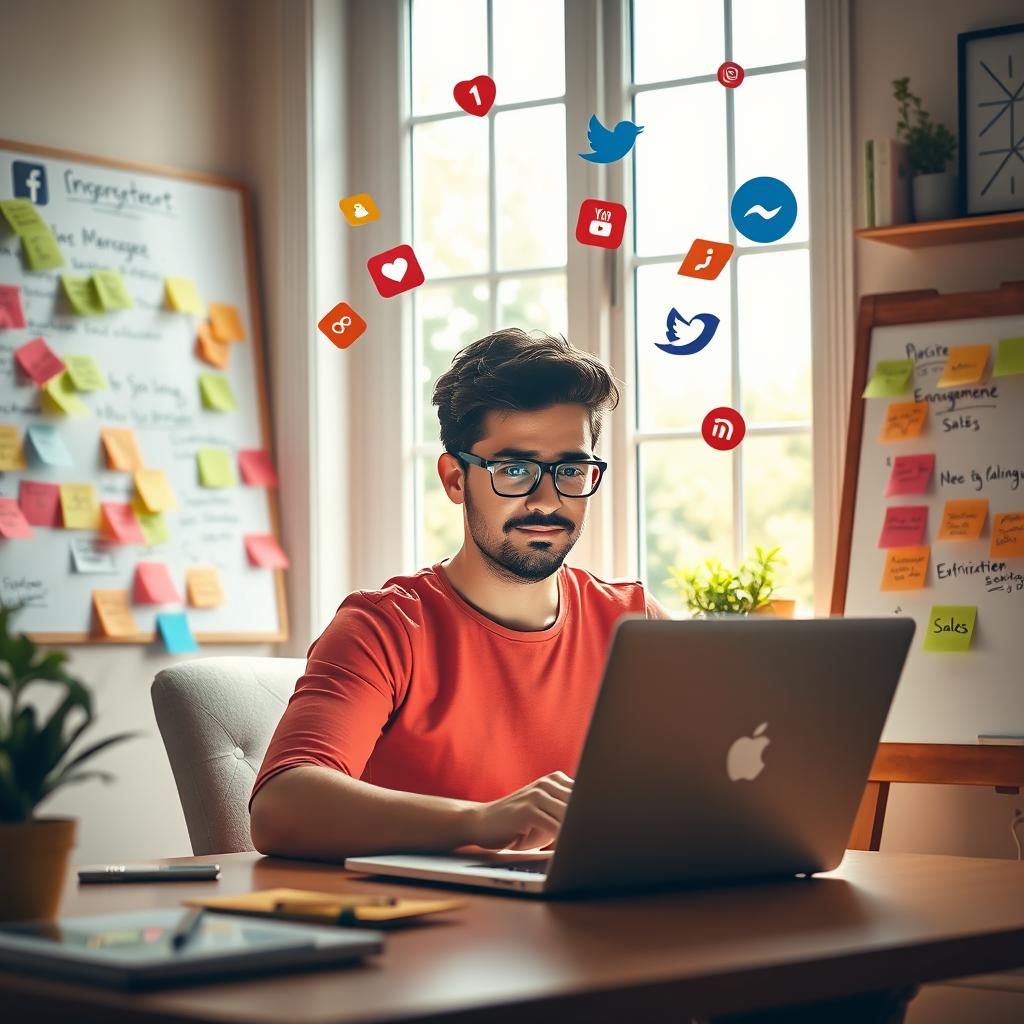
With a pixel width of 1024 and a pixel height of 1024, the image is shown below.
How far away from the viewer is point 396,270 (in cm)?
384

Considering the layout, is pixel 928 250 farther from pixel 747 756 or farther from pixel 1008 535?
pixel 747 756

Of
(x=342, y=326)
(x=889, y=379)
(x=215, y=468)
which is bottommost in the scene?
(x=215, y=468)

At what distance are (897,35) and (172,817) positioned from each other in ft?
7.62

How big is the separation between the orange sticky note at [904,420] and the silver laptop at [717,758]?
1.62m

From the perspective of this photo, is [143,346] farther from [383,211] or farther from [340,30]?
[340,30]

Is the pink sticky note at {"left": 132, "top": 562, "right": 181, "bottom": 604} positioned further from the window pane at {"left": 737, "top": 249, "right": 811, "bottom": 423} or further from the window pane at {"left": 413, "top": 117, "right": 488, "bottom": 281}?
the window pane at {"left": 737, "top": 249, "right": 811, "bottom": 423}

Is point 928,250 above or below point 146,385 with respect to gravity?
above

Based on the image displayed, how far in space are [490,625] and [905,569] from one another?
47.1 inches

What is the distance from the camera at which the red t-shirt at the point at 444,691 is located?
6.33ft

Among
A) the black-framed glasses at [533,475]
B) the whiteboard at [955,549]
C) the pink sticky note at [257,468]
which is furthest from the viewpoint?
the pink sticky note at [257,468]

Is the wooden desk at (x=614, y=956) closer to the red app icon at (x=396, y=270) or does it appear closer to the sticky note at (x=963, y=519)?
the sticky note at (x=963, y=519)

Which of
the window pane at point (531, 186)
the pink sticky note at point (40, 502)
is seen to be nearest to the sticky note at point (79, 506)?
→ the pink sticky note at point (40, 502)

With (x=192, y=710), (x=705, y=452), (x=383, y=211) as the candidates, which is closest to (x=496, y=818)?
(x=192, y=710)

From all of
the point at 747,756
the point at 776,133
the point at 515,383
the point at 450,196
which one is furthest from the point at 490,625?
the point at 450,196
